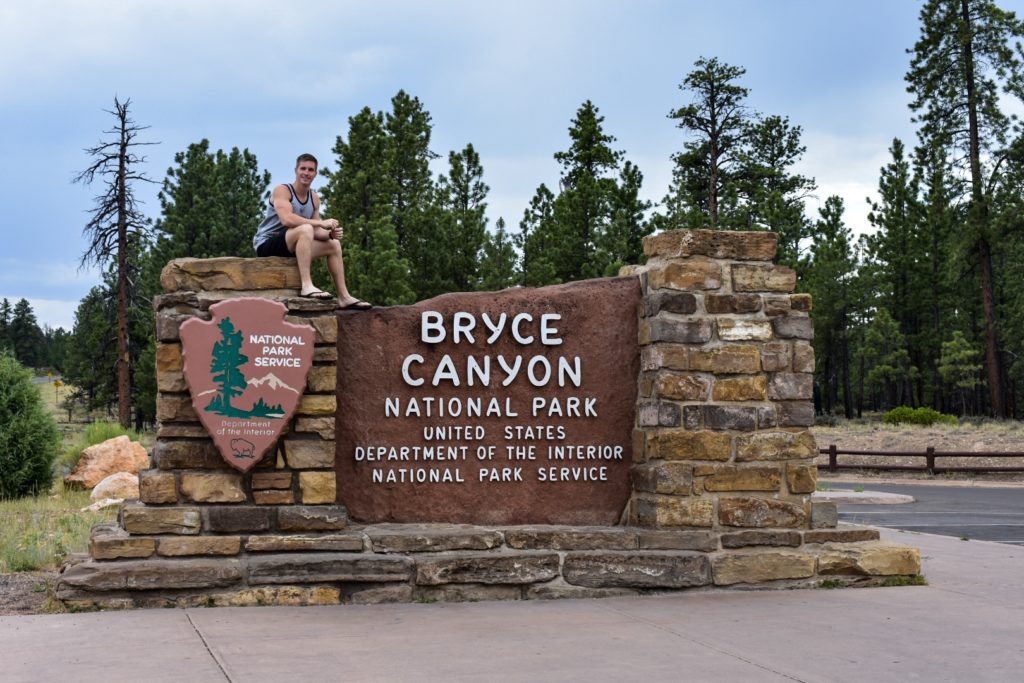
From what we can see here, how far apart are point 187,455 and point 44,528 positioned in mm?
5181

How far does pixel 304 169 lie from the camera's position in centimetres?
777

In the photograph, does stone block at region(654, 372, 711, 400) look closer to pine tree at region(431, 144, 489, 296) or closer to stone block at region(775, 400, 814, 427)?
stone block at region(775, 400, 814, 427)

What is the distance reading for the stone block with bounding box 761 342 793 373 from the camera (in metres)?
8.26

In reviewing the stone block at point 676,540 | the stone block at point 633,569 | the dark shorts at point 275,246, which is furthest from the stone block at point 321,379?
the stone block at point 676,540

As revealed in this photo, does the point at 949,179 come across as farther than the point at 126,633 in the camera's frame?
Yes

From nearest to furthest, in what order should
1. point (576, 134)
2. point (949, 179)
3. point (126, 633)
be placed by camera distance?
1. point (126, 633)
2. point (576, 134)
3. point (949, 179)

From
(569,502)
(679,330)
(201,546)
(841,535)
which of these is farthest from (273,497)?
(841,535)

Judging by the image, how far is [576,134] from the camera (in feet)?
122

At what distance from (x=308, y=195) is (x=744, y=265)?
3.41 meters

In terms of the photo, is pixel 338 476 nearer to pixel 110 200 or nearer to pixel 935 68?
pixel 110 200

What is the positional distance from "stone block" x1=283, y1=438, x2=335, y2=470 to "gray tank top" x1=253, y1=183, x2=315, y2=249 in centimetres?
152

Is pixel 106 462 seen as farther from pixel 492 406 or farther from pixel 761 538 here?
pixel 761 538

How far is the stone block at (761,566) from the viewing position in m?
7.96

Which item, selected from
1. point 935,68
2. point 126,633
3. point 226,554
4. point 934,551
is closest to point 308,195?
point 226,554
